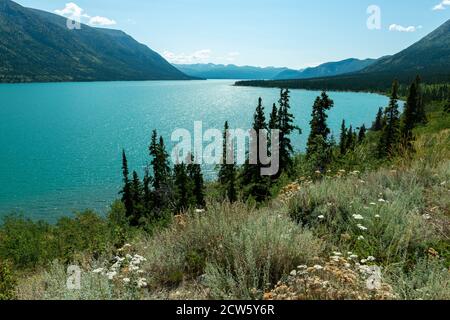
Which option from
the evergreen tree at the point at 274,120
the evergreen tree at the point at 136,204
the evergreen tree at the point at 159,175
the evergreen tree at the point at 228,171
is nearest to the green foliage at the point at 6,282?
the evergreen tree at the point at 274,120

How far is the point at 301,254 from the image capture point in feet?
15.2

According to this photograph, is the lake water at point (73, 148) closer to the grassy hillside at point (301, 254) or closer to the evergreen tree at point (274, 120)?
the evergreen tree at point (274, 120)

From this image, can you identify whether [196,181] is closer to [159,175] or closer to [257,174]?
[159,175]

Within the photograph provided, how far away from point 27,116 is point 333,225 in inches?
6088

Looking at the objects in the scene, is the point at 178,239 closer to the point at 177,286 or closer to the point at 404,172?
the point at 177,286

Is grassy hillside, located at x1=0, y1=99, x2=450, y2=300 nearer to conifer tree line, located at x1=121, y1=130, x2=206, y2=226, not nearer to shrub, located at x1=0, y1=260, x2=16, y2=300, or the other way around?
shrub, located at x1=0, y1=260, x2=16, y2=300

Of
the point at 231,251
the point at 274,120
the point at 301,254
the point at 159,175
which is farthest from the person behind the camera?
the point at 159,175

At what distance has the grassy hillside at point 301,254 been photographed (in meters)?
3.85

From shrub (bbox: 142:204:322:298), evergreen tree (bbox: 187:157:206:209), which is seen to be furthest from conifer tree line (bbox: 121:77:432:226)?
shrub (bbox: 142:204:322:298)

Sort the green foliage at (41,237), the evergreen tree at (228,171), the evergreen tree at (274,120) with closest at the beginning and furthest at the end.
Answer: the green foliage at (41,237) → the evergreen tree at (274,120) → the evergreen tree at (228,171)

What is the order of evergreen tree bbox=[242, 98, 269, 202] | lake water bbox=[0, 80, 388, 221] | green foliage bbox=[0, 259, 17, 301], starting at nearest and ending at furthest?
green foliage bbox=[0, 259, 17, 301], evergreen tree bbox=[242, 98, 269, 202], lake water bbox=[0, 80, 388, 221]

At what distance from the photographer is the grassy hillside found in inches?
152

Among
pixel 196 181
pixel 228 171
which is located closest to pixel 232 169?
pixel 228 171

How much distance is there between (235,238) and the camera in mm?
4801
